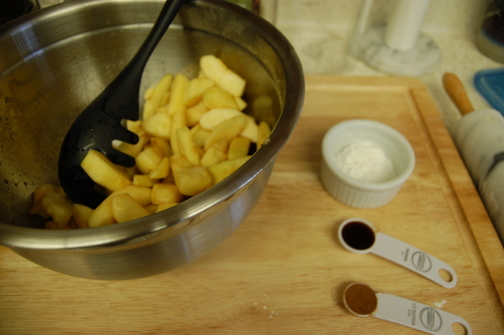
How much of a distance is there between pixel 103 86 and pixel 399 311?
0.94m

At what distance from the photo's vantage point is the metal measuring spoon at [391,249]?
82 cm

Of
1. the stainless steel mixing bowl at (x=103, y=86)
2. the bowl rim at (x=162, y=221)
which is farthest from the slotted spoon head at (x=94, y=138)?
the bowl rim at (x=162, y=221)

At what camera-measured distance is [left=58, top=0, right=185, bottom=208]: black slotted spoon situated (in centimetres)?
82

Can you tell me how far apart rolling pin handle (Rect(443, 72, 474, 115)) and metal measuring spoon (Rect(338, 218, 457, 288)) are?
0.56 metres

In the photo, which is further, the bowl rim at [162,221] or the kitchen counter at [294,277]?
the kitchen counter at [294,277]

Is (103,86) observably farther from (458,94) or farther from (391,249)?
(458,94)

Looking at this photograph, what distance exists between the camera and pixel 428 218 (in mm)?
933

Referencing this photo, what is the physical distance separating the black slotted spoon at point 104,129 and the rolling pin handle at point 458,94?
2.96 feet

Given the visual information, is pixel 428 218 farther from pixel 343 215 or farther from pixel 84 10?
pixel 84 10

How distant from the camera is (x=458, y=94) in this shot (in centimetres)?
117

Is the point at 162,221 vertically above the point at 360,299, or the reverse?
the point at 162,221

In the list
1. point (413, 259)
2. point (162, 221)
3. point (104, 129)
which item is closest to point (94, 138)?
point (104, 129)

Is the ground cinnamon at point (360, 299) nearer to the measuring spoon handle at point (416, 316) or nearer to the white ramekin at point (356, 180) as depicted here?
the measuring spoon handle at point (416, 316)

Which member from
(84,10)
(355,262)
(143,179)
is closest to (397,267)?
(355,262)
